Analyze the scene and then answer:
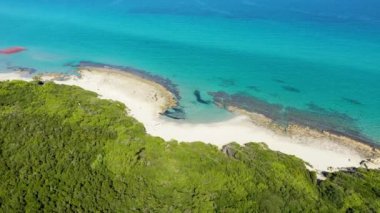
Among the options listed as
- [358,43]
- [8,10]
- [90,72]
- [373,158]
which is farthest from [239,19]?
[8,10]

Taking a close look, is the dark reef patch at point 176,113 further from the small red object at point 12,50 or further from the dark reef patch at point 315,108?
the small red object at point 12,50

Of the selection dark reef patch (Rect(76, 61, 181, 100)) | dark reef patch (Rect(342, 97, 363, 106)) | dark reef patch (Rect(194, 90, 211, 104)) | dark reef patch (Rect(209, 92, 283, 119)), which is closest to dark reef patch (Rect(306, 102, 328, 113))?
dark reef patch (Rect(209, 92, 283, 119))

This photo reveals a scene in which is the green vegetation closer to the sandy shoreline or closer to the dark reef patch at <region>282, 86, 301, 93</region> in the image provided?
the sandy shoreline

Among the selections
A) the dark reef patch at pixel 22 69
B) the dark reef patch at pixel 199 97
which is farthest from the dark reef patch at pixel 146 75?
the dark reef patch at pixel 22 69

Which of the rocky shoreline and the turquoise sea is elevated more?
the turquoise sea

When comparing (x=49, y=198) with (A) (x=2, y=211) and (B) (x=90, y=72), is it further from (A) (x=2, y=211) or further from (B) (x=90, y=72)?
(B) (x=90, y=72)
